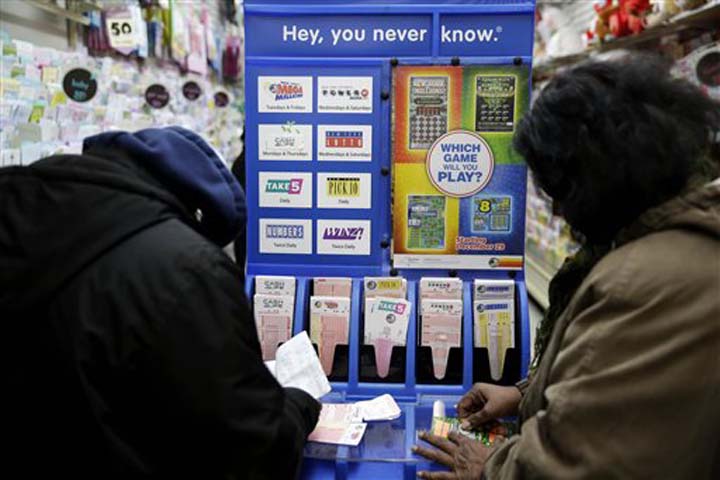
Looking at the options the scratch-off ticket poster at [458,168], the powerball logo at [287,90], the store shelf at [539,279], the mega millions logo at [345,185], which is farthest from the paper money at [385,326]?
the store shelf at [539,279]

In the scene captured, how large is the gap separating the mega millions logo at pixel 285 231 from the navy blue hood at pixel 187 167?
0.96 meters

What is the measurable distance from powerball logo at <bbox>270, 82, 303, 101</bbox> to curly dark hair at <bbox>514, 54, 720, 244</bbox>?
1104 millimetres

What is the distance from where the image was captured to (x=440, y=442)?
177 centimetres

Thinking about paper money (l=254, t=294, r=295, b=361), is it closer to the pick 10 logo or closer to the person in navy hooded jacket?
the pick 10 logo

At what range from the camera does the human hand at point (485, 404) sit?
1.90 metres

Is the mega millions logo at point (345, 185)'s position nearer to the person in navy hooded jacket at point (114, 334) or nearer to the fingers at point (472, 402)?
the fingers at point (472, 402)

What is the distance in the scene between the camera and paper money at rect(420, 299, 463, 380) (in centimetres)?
214

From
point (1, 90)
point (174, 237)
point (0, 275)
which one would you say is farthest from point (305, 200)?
point (1, 90)

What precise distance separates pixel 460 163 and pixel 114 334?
1.47 meters

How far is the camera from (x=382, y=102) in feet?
7.28

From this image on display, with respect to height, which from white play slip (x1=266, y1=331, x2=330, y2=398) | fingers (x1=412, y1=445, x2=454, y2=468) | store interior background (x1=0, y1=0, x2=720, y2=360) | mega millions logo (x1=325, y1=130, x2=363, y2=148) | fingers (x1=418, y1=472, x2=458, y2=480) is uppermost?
store interior background (x1=0, y1=0, x2=720, y2=360)

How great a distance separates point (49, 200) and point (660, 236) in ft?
3.82

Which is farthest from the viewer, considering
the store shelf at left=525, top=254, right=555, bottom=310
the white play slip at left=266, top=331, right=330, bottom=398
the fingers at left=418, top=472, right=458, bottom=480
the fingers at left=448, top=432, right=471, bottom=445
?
the store shelf at left=525, top=254, right=555, bottom=310

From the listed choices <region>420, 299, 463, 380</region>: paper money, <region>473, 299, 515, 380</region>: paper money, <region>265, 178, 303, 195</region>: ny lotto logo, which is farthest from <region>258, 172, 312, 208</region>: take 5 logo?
<region>473, 299, 515, 380</region>: paper money
